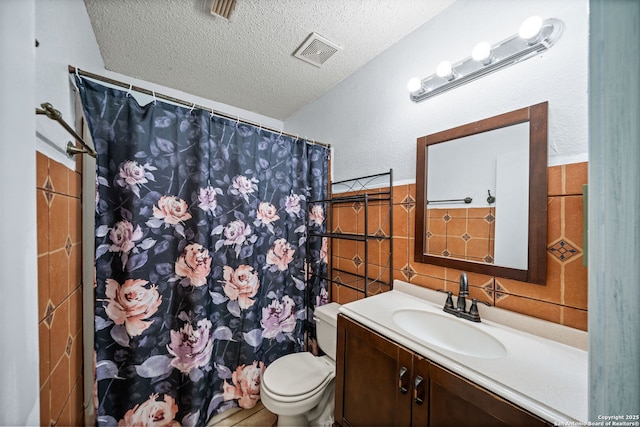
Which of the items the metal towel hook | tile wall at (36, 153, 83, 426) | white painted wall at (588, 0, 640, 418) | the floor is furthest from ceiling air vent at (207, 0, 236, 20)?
the floor

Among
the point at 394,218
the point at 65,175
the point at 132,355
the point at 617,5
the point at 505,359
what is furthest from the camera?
the point at 394,218

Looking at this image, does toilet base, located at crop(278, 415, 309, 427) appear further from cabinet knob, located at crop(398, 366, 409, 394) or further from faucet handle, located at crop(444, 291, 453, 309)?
faucet handle, located at crop(444, 291, 453, 309)

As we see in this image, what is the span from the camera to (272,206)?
1.67m

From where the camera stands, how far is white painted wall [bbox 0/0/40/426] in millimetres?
330

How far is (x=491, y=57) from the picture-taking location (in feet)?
3.30

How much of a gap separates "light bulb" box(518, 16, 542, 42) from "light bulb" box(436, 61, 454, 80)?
264mm

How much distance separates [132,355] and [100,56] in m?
1.85

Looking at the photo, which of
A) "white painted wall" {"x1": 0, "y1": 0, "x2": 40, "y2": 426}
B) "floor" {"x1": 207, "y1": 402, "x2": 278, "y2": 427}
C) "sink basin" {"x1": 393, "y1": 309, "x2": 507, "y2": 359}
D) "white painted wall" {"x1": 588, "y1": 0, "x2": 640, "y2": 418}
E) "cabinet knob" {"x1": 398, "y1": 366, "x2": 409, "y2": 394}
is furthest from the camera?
"floor" {"x1": 207, "y1": 402, "x2": 278, "y2": 427}

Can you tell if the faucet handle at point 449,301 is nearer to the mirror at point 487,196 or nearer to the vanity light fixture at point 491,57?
the mirror at point 487,196

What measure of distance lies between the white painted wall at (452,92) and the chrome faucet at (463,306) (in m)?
0.59

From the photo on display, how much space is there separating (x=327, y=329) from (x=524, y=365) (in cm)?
105

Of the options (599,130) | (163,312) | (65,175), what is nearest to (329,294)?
(163,312)

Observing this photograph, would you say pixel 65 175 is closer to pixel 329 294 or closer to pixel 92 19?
pixel 92 19

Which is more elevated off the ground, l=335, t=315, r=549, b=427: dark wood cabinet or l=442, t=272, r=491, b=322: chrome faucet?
l=442, t=272, r=491, b=322: chrome faucet
